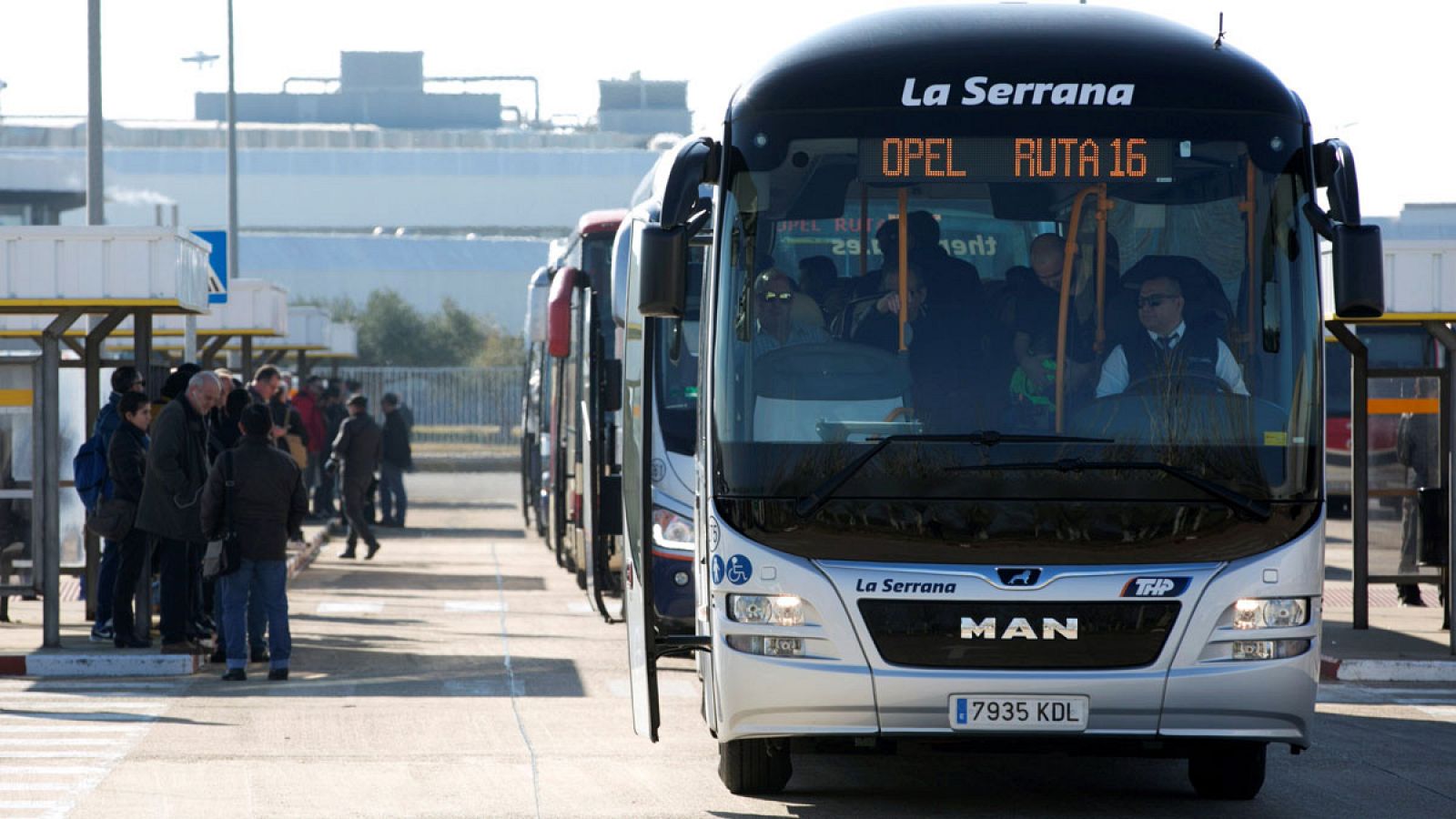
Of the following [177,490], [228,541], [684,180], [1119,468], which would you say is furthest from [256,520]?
[1119,468]

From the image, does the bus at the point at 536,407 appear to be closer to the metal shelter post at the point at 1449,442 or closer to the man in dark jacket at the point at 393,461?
the man in dark jacket at the point at 393,461

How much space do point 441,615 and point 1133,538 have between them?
34.9ft

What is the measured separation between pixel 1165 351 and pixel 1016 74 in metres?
1.20

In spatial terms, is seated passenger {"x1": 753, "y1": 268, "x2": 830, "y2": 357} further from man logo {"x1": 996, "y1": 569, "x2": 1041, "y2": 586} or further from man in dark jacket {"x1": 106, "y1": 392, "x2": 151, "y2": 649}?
man in dark jacket {"x1": 106, "y1": 392, "x2": 151, "y2": 649}

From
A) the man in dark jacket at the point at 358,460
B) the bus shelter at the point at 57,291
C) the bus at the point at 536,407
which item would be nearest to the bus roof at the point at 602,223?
the bus at the point at 536,407

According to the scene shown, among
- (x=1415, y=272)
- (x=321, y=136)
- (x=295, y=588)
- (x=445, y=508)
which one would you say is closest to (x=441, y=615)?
(x=295, y=588)

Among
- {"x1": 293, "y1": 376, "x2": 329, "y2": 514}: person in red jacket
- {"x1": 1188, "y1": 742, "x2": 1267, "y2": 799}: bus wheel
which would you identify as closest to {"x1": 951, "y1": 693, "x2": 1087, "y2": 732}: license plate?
{"x1": 1188, "y1": 742, "x2": 1267, "y2": 799}: bus wheel

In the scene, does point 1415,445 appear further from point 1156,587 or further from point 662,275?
point 662,275

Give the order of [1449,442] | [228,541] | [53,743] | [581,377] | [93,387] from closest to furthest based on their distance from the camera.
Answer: [53,743] < [228,541] < [93,387] < [1449,442] < [581,377]

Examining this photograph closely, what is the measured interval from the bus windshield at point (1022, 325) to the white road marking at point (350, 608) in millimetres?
10379

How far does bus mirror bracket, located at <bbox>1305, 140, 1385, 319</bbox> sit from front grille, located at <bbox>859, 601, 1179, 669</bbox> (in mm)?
1332

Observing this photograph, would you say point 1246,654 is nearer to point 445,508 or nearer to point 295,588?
point 295,588

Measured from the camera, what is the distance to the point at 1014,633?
24.7ft

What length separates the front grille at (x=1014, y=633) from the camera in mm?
7531
